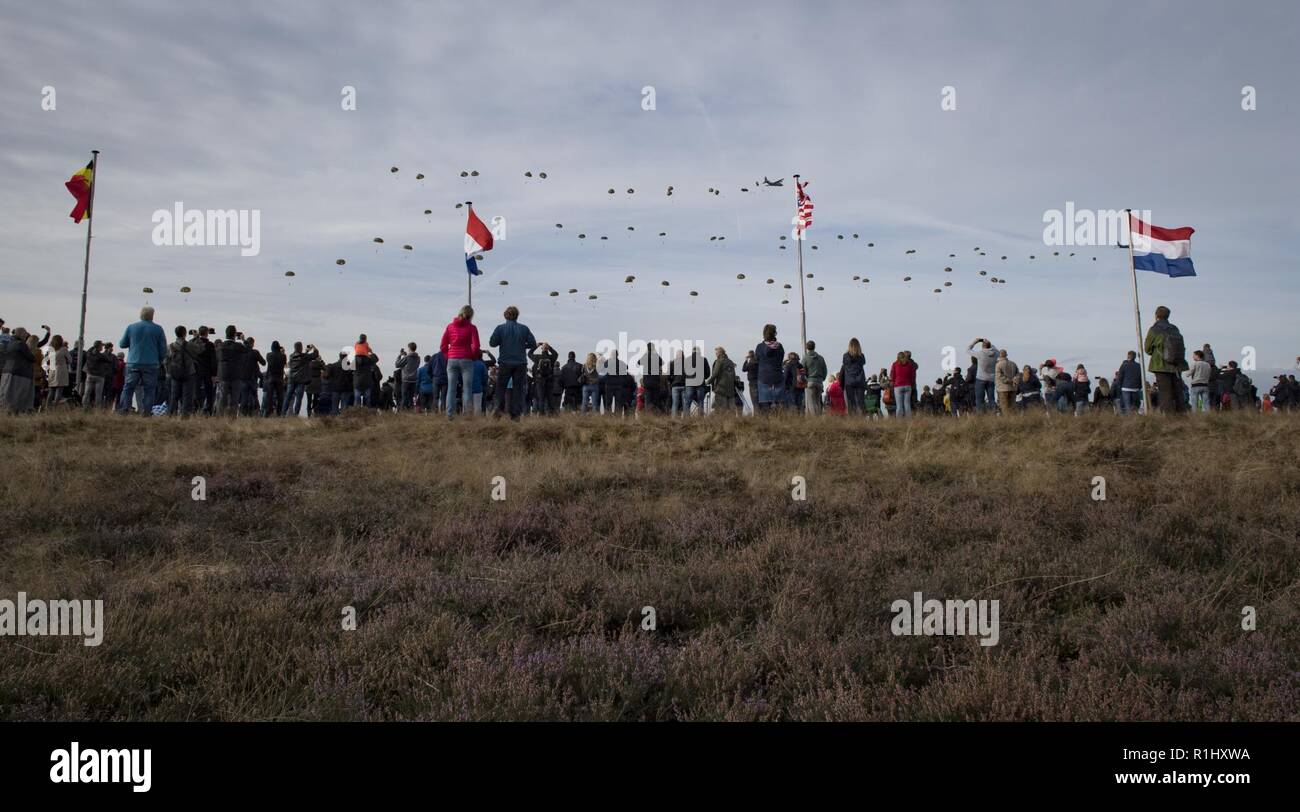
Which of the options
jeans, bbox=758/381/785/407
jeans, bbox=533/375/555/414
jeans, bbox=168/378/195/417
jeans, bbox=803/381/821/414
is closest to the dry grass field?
jeans, bbox=168/378/195/417

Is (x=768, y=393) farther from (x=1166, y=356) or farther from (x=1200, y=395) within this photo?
(x=1200, y=395)

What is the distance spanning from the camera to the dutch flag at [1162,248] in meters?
21.6

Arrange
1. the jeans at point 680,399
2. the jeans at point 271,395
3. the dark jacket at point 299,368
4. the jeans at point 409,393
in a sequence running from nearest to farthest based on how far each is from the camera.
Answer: the dark jacket at point 299,368
the jeans at point 680,399
the jeans at point 271,395
the jeans at point 409,393

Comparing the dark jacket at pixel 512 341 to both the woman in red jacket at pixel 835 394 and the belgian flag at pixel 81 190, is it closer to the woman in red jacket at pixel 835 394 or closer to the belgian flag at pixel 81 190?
the woman in red jacket at pixel 835 394

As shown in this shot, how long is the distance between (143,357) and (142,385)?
89 centimetres

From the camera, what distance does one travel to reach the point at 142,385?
1800 centimetres

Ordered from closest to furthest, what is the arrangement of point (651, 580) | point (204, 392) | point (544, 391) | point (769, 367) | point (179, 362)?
point (651, 580) < point (179, 362) < point (769, 367) < point (204, 392) < point (544, 391)

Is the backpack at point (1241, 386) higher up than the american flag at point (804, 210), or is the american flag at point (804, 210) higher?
the american flag at point (804, 210)

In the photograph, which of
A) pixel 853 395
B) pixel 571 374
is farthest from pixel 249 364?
pixel 853 395

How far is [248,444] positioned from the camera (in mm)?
14664

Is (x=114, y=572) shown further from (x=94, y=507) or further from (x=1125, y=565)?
(x=1125, y=565)

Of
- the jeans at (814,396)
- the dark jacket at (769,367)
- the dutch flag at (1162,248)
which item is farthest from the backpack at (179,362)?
the dutch flag at (1162,248)
